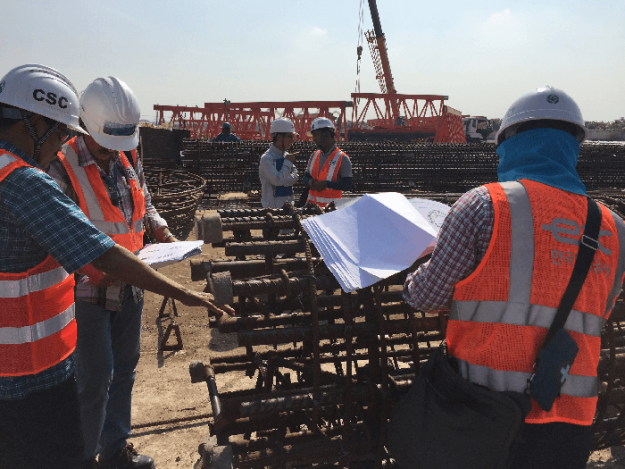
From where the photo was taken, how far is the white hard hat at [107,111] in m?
2.08

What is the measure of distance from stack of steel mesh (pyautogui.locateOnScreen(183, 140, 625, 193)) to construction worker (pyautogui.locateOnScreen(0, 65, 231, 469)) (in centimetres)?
965

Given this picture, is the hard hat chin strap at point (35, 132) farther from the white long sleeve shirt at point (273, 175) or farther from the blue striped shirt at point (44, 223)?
the white long sleeve shirt at point (273, 175)

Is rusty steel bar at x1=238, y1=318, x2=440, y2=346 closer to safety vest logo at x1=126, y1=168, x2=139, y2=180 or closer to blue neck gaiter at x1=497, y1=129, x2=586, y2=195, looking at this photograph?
blue neck gaiter at x1=497, y1=129, x2=586, y2=195

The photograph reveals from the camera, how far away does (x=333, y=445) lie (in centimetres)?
169

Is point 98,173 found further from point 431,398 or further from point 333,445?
point 431,398

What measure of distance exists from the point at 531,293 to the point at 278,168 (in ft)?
13.5

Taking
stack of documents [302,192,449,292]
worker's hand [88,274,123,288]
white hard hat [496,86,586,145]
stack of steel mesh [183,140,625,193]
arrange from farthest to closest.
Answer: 1. stack of steel mesh [183,140,625,193]
2. worker's hand [88,274,123,288]
3. stack of documents [302,192,449,292]
4. white hard hat [496,86,586,145]

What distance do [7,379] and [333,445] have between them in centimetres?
128

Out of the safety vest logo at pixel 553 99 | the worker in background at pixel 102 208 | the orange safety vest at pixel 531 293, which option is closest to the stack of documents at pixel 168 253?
the worker in background at pixel 102 208

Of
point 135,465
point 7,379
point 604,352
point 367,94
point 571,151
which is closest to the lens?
point 571,151

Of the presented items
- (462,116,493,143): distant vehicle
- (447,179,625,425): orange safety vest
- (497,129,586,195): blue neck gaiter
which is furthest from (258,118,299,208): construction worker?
(462,116,493,143): distant vehicle

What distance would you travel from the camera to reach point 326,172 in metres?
5.05

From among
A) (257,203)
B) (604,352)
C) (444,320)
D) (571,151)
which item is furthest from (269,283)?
(257,203)

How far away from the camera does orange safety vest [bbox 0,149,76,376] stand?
4.85 feet
